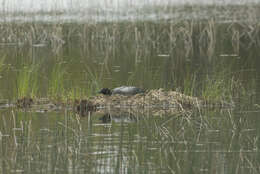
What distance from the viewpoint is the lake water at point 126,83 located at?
31.3ft

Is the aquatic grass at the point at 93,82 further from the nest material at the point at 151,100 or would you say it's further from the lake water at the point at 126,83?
the nest material at the point at 151,100

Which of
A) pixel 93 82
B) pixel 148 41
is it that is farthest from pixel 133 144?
pixel 148 41

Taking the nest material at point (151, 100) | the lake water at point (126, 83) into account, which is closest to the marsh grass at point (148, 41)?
the lake water at point (126, 83)

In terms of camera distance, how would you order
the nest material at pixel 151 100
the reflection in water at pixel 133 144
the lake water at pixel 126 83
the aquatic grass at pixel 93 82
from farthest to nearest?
the aquatic grass at pixel 93 82
the nest material at pixel 151 100
the lake water at pixel 126 83
the reflection in water at pixel 133 144

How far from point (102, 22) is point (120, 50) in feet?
19.7

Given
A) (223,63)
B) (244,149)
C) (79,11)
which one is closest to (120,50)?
(223,63)

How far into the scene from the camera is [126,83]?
17969 millimetres

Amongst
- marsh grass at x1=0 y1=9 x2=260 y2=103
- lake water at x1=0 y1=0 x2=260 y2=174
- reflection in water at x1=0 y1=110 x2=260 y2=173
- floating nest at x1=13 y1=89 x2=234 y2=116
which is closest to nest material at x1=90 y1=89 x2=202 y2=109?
floating nest at x1=13 y1=89 x2=234 y2=116

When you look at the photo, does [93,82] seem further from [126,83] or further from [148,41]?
[148,41]

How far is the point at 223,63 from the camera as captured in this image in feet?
71.7

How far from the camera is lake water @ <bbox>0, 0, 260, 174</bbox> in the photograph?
9.54m

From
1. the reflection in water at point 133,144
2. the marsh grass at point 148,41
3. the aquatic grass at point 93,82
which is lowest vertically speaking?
the marsh grass at point 148,41

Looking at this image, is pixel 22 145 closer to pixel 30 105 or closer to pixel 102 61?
pixel 30 105

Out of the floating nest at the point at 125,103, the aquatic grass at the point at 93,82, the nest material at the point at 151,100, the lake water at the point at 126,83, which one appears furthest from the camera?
the aquatic grass at the point at 93,82
